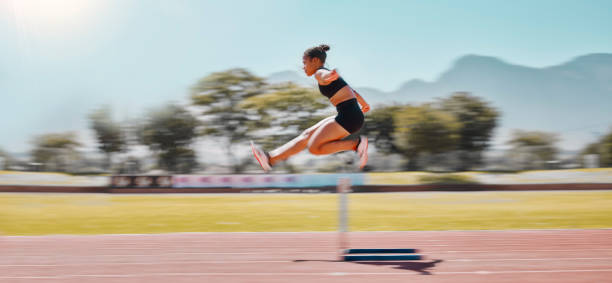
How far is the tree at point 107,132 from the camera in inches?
1522

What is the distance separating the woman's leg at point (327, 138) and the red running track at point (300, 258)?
1545 millimetres

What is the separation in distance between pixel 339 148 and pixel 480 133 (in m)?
42.3

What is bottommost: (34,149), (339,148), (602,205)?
(602,205)

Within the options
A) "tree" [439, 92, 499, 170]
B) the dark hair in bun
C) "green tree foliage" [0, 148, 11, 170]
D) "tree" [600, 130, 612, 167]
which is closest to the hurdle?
the dark hair in bun

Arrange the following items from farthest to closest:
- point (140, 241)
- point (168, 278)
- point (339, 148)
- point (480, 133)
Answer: point (480, 133), point (140, 241), point (168, 278), point (339, 148)

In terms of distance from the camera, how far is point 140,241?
8.51 meters

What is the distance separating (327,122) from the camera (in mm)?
4773

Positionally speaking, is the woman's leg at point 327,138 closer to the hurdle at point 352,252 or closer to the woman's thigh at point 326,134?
the woman's thigh at point 326,134

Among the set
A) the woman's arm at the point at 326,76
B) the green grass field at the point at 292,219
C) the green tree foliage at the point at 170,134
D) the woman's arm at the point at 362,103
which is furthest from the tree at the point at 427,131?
the woman's arm at the point at 326,76

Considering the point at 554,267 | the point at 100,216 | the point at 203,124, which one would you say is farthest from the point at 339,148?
the point at 203,124

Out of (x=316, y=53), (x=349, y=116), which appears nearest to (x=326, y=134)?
(x=349, y=116)

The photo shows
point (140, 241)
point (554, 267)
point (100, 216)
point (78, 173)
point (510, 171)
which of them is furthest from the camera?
point (510, 171)

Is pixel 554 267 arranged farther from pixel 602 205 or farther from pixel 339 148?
pixel 602 205

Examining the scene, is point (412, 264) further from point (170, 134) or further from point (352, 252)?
point (170, 134)
